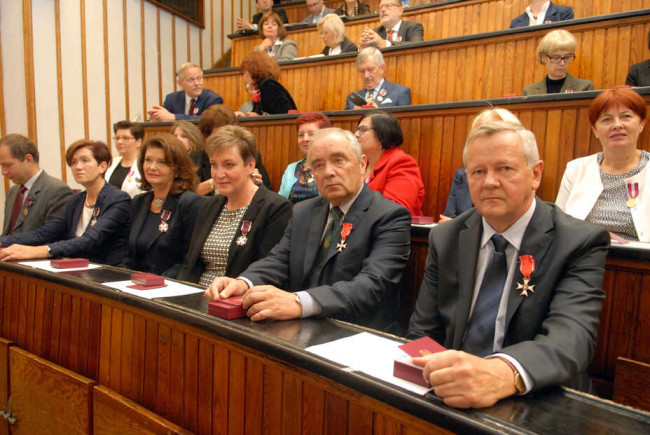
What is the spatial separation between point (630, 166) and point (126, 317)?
150 cm

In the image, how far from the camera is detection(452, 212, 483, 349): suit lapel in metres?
0.89

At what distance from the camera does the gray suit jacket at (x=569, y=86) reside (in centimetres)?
214

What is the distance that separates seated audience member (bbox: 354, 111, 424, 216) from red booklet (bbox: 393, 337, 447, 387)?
113cm

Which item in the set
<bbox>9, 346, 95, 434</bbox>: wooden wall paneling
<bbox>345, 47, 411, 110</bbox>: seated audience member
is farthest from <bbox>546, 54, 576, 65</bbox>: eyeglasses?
<bbox>9, 346, 95, 434</bbox>: wooden wall paneling

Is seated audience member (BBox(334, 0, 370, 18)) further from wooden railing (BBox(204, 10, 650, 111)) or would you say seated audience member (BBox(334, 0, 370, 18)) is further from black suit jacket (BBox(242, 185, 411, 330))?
black suit jacket (BBox(242, 185, 411, 330))

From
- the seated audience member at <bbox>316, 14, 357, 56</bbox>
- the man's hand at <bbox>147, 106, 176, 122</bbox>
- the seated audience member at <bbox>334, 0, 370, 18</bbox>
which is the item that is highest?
the seated audience member at <bbox>334, 0, 370, 18</bbox>

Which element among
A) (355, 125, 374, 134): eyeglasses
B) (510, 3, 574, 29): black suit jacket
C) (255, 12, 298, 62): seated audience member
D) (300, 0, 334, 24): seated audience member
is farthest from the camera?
(300, 0, 334, 24): seated audience member

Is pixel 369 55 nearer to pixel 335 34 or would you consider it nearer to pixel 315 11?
pixel 335 34

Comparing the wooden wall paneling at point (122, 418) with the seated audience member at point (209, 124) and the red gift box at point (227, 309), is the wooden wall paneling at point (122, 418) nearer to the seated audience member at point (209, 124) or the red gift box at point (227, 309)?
the red gift box at point (227, 309)

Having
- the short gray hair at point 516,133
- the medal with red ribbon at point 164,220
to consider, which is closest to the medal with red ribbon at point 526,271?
the short gray hair at point 516,133

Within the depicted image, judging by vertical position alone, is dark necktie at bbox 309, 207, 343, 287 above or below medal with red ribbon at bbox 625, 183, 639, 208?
below

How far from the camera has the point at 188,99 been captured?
3330 millimetres

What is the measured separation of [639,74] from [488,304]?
1.74 metres

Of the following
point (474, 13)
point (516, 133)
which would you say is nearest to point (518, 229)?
point (516, 133)
